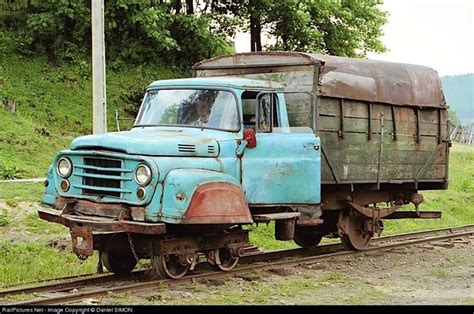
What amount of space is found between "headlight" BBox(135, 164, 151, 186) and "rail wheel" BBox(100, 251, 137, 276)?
1.88 meters

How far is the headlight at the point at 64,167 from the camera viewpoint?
10.8m

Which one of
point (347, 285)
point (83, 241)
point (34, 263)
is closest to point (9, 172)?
point (34, 263)

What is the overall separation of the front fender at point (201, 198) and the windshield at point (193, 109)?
92cm

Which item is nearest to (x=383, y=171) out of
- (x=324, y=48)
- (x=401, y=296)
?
Answer: (x=401, y=296)

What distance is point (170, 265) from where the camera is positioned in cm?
1111

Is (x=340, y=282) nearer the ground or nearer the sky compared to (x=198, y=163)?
nearer the ground

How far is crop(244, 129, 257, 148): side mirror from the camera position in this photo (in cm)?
1117

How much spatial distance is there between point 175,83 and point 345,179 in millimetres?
3250

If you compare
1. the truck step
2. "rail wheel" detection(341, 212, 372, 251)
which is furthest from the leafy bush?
the truck step

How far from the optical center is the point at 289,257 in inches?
549

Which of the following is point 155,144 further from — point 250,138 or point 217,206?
point 250,138

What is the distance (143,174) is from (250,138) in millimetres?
1731

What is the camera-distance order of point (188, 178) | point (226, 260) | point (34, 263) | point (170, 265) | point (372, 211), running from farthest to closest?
point (372, 211) → point (34, 263) → point (226, 260) → point (170, 265) → point (188, 178)

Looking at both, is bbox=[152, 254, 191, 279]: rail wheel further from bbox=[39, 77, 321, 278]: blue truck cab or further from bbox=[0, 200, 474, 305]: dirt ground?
bbox=[0, 200, 474, 305]: dirt ground
